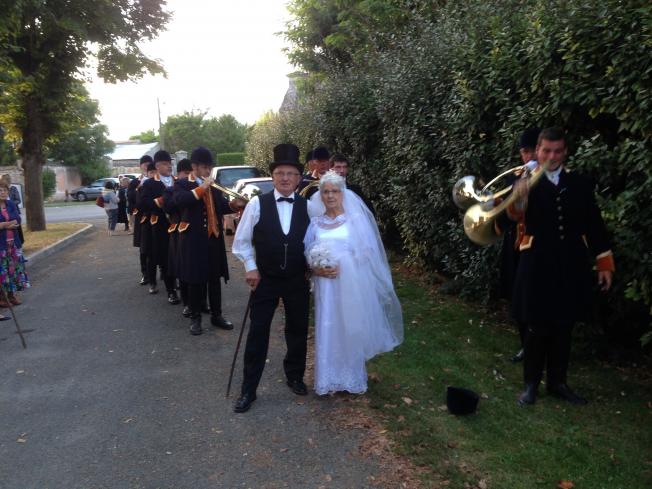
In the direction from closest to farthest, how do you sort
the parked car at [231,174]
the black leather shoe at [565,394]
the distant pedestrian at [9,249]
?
the black leather shoe at [565,394], the distant pedestrian at [9,249], the parked car at [231,174]

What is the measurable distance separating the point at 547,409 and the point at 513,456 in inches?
33.3

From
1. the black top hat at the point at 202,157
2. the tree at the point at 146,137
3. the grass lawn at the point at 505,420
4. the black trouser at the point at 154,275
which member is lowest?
the grass lawn at the point at 505,420

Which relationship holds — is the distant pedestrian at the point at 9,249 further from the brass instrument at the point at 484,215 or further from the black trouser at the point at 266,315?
the brass instrument at the point at 484,215

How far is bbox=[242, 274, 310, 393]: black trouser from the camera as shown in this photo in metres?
4.78

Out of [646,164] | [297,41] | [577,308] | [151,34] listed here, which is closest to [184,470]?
[577,308]

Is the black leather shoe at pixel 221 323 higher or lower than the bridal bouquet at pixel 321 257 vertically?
lower

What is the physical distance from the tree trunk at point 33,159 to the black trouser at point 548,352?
1744 cm

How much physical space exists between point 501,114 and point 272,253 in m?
2.77

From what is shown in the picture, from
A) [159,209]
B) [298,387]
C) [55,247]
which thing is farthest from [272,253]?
[55,247]

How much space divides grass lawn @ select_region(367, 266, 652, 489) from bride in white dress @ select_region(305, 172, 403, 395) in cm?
43

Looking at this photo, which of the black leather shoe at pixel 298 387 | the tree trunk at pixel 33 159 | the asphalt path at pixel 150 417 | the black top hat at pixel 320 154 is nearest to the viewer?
the asphalt path at pixel 150 417

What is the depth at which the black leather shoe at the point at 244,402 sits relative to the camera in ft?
15.4

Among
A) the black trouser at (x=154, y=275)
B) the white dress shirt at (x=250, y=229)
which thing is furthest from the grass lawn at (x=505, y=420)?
the black trouser at (x=154, y=275)

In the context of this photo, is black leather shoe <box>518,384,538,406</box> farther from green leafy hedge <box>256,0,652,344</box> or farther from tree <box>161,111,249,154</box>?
tree <box>161,111,249,154</box>
